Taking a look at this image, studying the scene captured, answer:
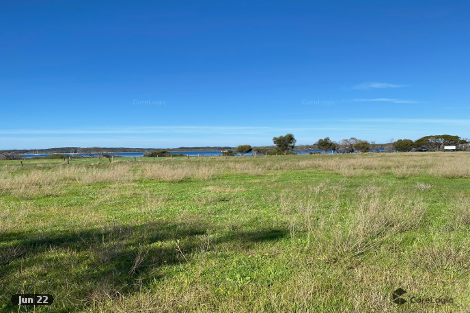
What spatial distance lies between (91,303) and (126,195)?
29.1 ft

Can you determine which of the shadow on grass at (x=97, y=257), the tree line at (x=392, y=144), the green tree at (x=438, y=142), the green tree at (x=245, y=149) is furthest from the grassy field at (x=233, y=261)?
the green tree at (x=438, y=142)

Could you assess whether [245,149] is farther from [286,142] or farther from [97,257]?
[97,257]

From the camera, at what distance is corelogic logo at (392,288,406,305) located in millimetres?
3421

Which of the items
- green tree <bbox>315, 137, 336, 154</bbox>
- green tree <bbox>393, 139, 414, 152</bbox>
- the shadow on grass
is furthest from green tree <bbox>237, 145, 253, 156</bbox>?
the shadow on grass

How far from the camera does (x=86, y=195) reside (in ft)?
39.4

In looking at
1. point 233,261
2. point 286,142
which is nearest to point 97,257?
point 233,261

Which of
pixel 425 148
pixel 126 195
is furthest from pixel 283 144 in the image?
pixel 126 195

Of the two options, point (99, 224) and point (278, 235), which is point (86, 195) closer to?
point (99, 224)

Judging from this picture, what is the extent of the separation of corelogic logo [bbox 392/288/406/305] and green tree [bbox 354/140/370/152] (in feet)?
289

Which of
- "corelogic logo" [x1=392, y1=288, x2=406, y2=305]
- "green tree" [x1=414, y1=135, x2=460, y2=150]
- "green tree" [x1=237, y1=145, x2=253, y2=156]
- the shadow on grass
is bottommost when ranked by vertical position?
"corelogic logo" [x1=392, y1=288, x2=406, y2=305]
